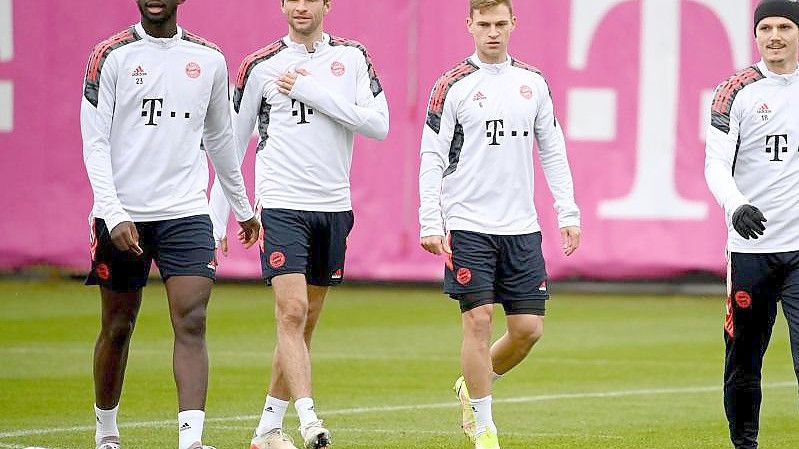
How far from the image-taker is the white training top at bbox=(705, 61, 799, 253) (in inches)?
319

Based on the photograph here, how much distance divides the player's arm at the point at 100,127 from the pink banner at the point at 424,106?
41.1ft

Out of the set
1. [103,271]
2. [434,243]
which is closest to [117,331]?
[103,271]

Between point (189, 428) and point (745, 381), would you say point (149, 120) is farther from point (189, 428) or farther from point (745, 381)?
point (745, 381)

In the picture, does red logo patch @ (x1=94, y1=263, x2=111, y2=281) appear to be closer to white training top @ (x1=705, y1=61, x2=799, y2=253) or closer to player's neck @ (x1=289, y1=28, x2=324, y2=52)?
player's neck @ (x1=289, y1=28, x2=324, y2=52)

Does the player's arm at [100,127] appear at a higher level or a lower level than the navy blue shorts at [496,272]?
higher

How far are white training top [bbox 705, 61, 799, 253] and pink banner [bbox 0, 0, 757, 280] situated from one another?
12453mm

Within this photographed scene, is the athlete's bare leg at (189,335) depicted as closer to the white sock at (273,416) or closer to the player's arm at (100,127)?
the player's arm at (100,127)

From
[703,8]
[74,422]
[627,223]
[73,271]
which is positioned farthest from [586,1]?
[74,422]

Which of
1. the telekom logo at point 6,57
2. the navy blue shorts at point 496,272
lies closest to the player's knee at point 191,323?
the navy blue shorts at point 496,272

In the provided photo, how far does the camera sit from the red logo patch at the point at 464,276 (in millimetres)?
8758

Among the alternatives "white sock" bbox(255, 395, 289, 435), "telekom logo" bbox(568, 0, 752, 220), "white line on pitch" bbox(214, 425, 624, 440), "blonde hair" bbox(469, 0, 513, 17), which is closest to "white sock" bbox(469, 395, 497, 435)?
"white sock" bbox(255, 395, 289, 435)

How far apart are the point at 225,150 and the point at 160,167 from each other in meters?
0.52

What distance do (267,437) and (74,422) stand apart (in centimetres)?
177

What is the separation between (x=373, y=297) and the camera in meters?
20.9
